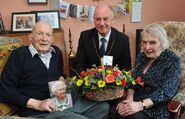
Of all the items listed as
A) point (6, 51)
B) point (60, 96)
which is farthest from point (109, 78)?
point (6, 51)

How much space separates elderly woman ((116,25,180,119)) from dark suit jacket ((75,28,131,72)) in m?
0.43

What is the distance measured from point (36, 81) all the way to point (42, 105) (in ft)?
0.71

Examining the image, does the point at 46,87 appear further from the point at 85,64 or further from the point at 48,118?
the point at 85,64

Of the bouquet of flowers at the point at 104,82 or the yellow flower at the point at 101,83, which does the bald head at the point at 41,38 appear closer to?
the bouquet of flowers at the point at 104,82

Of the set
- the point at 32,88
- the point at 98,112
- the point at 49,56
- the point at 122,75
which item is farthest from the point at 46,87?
the point at 122,75

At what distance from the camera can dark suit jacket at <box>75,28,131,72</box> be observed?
250cm

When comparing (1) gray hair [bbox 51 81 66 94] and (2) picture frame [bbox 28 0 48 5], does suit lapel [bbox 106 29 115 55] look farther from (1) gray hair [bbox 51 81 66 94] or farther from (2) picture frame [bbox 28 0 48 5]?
(2) picture frame [bbox 28 0 48 5]

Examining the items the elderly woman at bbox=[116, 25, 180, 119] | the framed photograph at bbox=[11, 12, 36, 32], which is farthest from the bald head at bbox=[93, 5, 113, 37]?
the framed photograph at bbox=[11, 12, 36, 32]

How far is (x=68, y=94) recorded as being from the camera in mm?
2078

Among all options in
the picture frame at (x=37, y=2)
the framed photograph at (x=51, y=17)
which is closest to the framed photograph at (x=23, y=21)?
the framed photograph at (x=51, y=17)

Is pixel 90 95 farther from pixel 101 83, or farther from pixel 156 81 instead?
pixel 156 81

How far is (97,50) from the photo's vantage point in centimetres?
251

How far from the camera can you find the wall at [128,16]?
3.15m

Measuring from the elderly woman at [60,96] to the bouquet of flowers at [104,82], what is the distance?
0.50ft
